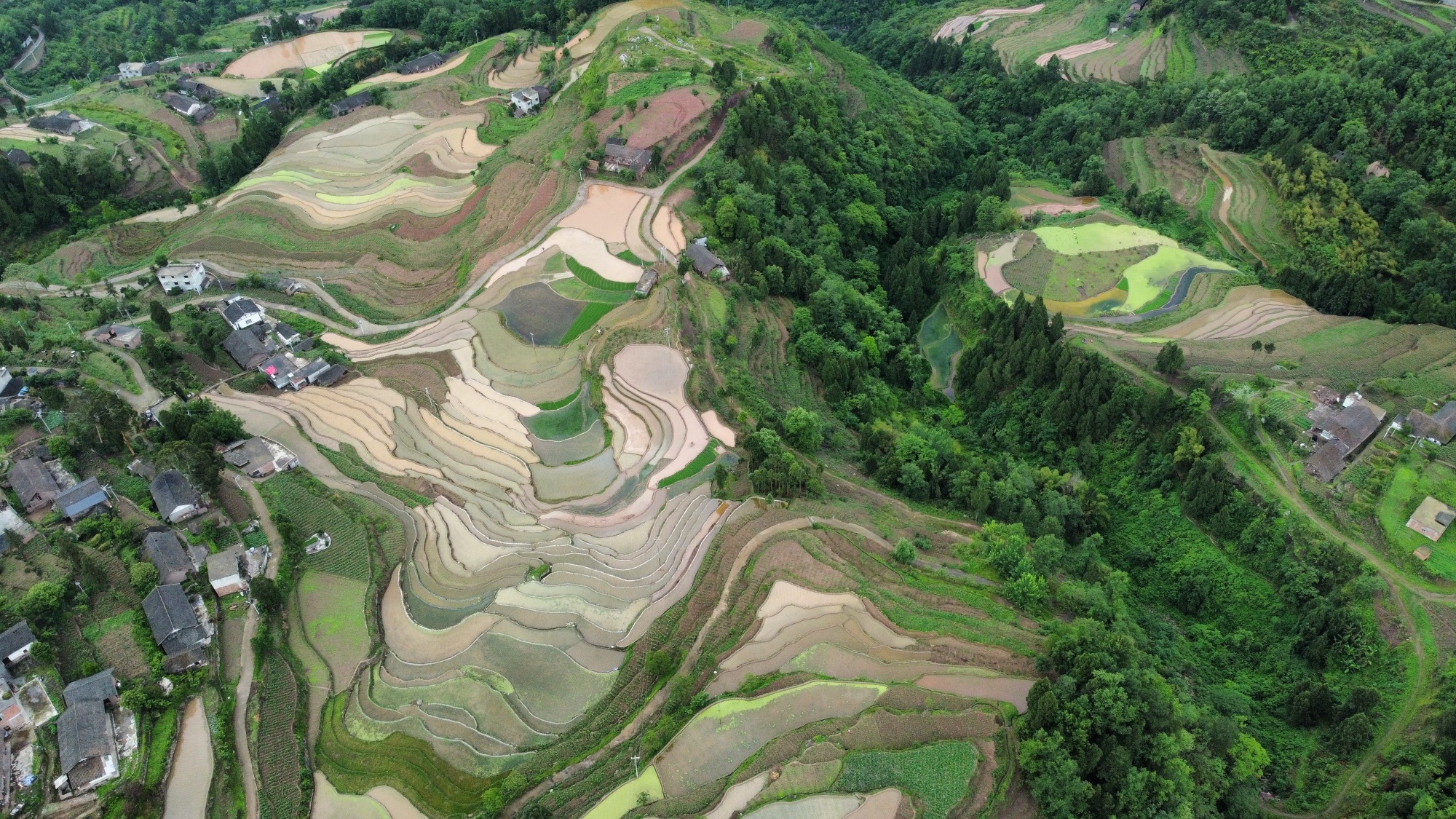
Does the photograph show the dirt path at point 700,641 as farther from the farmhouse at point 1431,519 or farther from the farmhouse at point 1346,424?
the farmhouse at point 1431,519

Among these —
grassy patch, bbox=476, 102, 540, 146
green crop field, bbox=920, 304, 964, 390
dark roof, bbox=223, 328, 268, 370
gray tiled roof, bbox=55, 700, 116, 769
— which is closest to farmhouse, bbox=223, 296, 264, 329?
dark roof, bbox=223, 328, 268, 370

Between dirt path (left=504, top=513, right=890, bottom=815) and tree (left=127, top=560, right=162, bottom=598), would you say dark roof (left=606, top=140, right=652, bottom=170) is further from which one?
tree (left=127, top=560, right=162, bottom=598)

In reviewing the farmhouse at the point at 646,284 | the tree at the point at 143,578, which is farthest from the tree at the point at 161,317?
the farmhouse at the point at 646,284

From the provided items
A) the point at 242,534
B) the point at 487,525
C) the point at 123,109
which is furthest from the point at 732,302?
the point at 123,109

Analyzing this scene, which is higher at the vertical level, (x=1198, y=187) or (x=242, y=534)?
(x=1198, y=187)

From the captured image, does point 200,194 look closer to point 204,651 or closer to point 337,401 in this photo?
point 337,401

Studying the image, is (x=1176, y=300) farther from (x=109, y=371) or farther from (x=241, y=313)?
(x=109, y=371)
